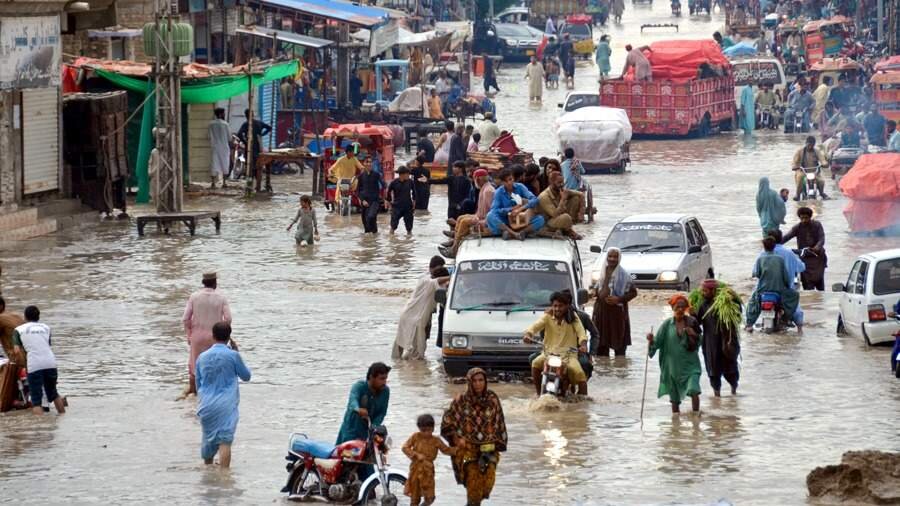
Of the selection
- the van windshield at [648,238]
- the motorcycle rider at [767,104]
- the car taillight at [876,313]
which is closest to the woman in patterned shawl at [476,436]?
the car taillight at [876,313]

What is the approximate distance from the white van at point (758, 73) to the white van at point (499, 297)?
1341 inches

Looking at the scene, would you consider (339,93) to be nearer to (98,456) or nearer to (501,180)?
(501,180)

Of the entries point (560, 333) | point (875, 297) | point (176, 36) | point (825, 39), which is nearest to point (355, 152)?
point (176, 36)

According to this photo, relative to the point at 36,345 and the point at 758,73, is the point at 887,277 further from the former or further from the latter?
the point at 758,73

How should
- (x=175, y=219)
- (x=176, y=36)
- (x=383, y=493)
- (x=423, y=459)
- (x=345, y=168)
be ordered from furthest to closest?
(x=345, y=168) → (x=175, y=219) → (x=176, y=36) → (x=383, y=493) → (x=423, y=459)

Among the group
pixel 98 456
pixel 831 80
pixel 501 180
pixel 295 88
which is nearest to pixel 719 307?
pixel 501 180

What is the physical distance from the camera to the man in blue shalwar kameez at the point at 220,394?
14469 millimetres

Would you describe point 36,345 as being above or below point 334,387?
above

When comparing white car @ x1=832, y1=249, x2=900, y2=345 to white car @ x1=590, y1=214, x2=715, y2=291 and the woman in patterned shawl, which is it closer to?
white car @ x1=590, y1=214, x2=715, y2=291

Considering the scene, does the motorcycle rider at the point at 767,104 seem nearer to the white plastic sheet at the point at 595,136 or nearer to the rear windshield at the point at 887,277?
the white plastic sheet at the point at 595,136

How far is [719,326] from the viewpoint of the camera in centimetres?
1741

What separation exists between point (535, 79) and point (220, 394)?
4307cm

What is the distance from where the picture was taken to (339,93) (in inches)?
1906

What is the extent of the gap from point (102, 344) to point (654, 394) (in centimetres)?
619
